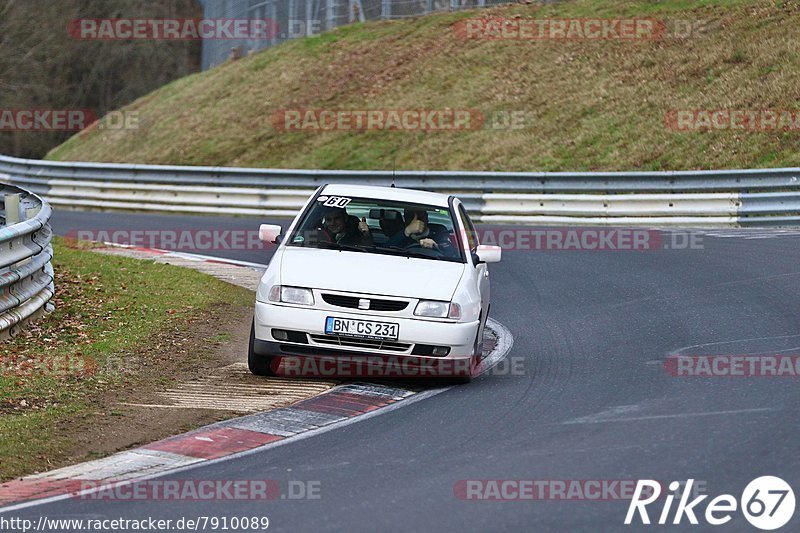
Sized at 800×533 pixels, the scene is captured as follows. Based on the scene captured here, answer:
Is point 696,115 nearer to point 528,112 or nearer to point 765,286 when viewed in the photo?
point 528,112

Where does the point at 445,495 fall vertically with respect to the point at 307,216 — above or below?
below

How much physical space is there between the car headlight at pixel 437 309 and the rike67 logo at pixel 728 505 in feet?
10.2

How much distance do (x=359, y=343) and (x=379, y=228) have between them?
57.3 inches

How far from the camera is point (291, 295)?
921cm

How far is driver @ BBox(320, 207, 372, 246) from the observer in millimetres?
10102

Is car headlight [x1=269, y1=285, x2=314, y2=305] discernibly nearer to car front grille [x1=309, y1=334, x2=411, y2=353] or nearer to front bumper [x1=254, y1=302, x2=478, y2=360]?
front bumper [x1=254, y1=302, x2=478, y2=360]

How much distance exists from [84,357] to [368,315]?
261 centimetres

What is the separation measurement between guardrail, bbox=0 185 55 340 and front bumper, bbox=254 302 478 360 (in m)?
2.72

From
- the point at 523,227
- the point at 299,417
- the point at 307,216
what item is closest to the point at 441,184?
the point at 523,227

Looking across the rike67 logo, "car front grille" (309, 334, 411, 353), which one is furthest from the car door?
the rike67 logo

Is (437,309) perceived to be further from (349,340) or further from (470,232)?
(470,232)

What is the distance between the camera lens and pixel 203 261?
57.2 ft

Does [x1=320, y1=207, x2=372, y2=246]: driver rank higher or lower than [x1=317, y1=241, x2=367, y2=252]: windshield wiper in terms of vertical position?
higher

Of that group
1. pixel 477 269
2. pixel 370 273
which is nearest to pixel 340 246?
pixel 370 273
